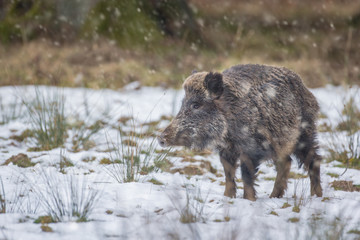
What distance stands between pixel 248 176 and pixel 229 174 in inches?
9.1

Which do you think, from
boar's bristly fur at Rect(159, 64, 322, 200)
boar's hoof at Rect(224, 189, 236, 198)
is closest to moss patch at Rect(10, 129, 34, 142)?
boar's bristly fur at Rect(159, 64, 322, 200)

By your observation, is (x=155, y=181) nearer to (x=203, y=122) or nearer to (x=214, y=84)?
(x=203, y=122)

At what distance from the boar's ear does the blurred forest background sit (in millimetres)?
6301

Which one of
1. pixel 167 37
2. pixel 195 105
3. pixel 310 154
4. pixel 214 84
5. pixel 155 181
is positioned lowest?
pixel 155 181

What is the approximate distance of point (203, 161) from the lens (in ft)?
18.9

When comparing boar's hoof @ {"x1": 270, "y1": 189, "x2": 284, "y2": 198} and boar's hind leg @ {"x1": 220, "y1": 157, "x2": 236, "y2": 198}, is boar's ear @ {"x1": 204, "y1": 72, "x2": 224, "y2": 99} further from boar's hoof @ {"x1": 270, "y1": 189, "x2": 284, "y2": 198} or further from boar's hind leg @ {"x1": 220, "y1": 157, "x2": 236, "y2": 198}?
boar's hoof @ {"x1": 270, "y1": 189, "x2": 284, "y2": 198}

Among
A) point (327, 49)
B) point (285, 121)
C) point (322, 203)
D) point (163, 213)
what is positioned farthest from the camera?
point (327, 49)

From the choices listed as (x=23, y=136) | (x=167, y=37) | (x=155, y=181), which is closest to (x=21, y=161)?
(x=23, y=136)

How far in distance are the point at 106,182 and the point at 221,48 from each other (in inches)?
350

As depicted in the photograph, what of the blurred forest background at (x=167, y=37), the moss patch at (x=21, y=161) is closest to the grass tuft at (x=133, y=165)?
the moss patch at (x=21, y=161)

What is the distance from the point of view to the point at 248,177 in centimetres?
423

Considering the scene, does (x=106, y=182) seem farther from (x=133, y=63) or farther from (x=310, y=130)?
(x=133, y=63)

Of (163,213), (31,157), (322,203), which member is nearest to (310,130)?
(322,203)

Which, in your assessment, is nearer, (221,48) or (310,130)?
(310,130)
